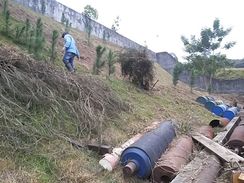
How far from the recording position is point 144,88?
12641 mm

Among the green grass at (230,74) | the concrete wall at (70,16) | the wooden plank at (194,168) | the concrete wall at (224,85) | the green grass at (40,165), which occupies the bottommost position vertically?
the green grass at (40,165)

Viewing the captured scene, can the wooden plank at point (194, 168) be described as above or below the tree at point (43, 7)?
below

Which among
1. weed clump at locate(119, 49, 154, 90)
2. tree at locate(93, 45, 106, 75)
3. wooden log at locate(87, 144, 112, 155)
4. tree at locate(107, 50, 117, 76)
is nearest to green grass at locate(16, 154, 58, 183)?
wooden log at locate(87, 144, 112, 155)

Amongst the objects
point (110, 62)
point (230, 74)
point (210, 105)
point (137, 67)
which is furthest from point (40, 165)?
point (230, 74)

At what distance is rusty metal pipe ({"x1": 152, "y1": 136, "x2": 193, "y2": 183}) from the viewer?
4.83m

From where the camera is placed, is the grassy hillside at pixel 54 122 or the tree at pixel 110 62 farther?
the tree at pixel 110 62

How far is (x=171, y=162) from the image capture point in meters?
4.99

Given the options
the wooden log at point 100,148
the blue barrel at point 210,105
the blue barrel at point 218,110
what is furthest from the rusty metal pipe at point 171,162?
the blue barrel at point 210,105

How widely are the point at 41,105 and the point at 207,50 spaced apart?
20.1 metres

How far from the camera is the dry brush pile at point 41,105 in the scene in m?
4.84

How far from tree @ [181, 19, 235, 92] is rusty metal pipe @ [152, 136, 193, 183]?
18.3 metres

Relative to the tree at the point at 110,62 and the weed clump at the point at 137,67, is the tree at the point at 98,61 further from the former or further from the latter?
the weed clump at the point at 137,67

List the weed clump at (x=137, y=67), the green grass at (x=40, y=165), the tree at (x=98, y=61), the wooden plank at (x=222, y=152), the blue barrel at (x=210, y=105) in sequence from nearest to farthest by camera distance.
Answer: the green grass at (x=40, y=165)
the wooden plank at (x=222, y=152)
the tree at (x=98, y=61)
the weed clump at (x=137, y=67)
the blue barrel at (x=210, y=105)

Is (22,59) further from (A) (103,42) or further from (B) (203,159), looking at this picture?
(A) (103,42)
